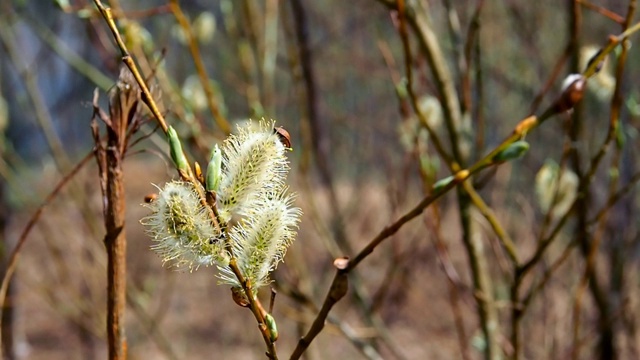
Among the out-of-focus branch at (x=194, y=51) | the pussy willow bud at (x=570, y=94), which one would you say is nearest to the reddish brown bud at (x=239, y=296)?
the pussy willow bud at (x=570, y=94)

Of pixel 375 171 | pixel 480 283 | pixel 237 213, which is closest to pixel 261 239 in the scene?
pixel 237 213

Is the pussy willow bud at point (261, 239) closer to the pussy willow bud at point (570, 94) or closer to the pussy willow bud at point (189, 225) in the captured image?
the pussy willow bud at point (189, 225)

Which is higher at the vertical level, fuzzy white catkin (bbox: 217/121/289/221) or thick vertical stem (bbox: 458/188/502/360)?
thick vertical stem (bbox: 458/188/502/360)

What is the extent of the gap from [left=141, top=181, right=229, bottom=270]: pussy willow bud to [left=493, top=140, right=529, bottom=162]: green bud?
0.28m

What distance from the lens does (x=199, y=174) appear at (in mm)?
717

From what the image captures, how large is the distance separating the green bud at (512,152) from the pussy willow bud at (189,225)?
28cm

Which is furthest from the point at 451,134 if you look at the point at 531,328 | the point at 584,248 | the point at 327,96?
the point at 327,96

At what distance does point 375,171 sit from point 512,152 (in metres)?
6.15

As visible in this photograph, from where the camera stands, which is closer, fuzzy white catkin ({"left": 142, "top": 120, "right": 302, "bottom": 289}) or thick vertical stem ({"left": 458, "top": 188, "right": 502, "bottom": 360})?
fuzzy white catkin ({"left": 142, "top": 120, "right": 302, "bottom": 289})

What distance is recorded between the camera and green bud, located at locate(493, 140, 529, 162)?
71 centimetres

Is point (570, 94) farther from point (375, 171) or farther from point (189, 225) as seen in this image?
point (375, 171)

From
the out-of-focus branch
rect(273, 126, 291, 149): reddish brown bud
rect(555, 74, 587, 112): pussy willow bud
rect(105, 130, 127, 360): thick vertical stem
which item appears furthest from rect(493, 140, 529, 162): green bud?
the out-of-focus branch

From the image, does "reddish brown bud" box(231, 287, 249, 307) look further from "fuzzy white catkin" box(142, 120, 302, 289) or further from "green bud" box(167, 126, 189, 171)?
"green bud" box(167, 126, 189, 171)

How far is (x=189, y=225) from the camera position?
672 millimetres
